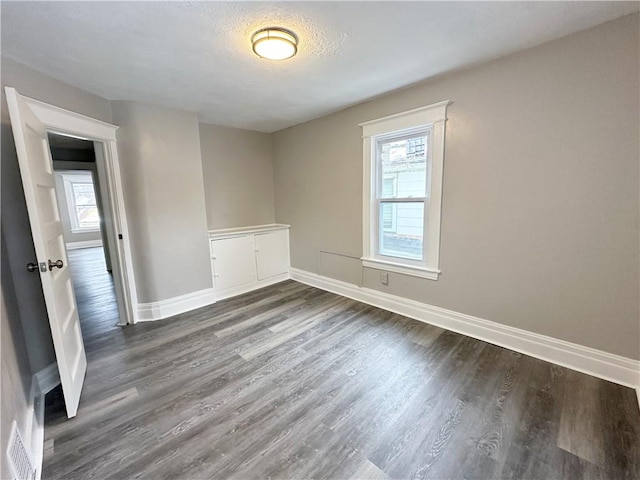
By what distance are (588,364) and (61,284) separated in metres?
3.87

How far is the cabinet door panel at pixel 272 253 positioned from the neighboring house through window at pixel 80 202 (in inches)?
264

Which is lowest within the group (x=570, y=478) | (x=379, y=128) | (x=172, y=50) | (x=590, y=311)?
(x=570, y=478)

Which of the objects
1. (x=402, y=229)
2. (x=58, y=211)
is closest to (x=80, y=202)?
(x=58, y=211)

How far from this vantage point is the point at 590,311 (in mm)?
1949

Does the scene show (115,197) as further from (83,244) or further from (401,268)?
(83,244)

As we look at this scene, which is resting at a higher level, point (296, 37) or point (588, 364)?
point (296, 37)

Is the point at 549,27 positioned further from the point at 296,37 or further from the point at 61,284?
the point at 61,284

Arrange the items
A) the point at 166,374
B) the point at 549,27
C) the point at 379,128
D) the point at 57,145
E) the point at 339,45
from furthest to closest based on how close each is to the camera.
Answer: the point at 57,145 → the point at 379,128 → the point at 166,374 → the point at 339,45 → the point at 549,27

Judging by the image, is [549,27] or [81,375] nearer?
[549,27]

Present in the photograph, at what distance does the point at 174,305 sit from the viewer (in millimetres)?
3201

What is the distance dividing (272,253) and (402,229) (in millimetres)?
2081

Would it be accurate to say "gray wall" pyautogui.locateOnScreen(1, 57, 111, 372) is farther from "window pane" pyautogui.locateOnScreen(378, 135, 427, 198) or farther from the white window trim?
"window pane" pyautogui.locateOnScreen(378, 135, 427, 198)

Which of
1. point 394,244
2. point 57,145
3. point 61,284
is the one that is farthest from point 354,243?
point 57,145

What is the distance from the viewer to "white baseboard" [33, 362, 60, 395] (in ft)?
6.37
